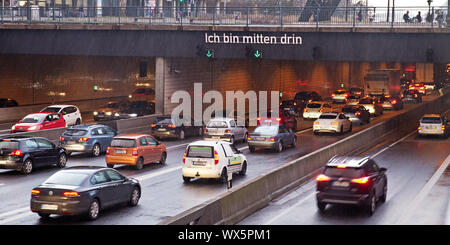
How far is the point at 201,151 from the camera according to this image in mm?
24422

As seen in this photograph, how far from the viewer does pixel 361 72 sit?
351 feet

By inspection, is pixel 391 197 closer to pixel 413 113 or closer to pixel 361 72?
pixel 413 113

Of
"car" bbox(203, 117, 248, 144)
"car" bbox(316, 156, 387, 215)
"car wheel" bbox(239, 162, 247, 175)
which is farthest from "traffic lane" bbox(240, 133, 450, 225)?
"car" bbox(203, 117, 248, 144)

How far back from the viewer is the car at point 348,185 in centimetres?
1850

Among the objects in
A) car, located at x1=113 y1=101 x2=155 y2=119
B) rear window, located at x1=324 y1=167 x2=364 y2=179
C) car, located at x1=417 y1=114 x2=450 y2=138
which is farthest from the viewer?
car, located at x1=113 y1=101 x2=155 y2=119

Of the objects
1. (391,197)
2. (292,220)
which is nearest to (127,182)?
(292,220)

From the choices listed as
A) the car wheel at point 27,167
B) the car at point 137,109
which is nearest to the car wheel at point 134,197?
the car wheel at point 27,167

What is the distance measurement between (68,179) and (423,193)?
11.7 m

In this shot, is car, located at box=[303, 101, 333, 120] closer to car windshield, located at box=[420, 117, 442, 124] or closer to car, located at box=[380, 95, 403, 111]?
car windshield, located at box=[420, 117, 442, 124]

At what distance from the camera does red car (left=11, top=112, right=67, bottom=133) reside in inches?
1422

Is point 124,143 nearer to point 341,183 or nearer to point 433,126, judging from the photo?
point 341,183

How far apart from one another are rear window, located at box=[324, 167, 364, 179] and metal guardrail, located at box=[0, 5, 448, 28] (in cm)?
2222

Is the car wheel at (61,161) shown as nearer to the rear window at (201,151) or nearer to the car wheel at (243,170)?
the rear window at (201,151)
